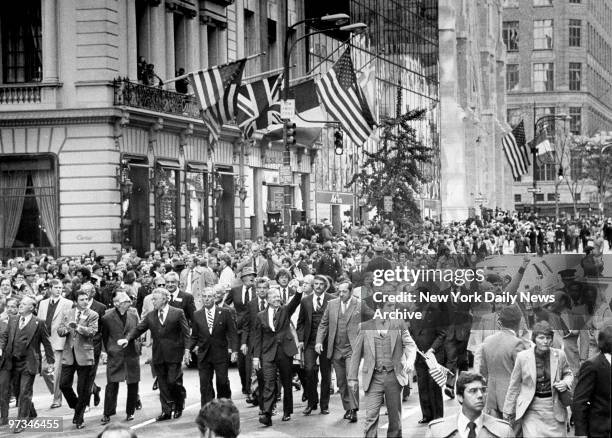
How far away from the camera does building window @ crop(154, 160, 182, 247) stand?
3870 cm

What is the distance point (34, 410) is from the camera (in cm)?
1766

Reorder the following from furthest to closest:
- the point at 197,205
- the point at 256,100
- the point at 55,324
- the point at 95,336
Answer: the point at 197,205
the point at 256,100
the point at 55,324
the point at 95,336

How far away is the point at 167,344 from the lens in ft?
56.6

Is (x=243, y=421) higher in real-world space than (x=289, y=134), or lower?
lower

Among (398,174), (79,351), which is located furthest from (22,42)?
(79,351)

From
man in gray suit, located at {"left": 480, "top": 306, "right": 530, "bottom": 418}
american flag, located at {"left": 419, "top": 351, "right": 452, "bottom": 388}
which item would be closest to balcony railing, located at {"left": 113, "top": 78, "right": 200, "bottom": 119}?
american flag, located at {"left": 419, "top": 351, "right": 452, "bottom": 388}

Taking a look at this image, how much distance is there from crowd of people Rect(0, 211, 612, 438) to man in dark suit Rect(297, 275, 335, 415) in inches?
0.8

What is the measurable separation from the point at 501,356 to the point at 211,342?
5.65m

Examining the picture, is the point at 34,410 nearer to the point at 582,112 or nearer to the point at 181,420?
the point at 181,420

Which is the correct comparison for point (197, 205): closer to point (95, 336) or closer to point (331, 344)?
point (95, 336)

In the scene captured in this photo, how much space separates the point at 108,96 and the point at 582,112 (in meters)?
108

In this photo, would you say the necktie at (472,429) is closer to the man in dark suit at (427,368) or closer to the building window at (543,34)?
the man in dark suit at (427,368)

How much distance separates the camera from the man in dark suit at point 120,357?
17.1 m

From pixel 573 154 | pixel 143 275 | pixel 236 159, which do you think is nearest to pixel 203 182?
pixel 236 159
